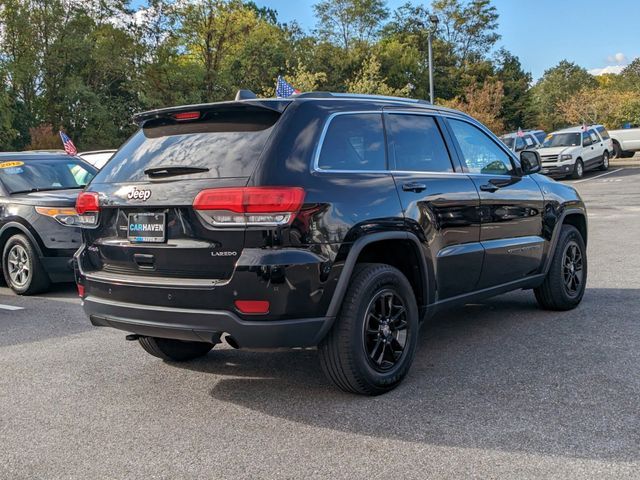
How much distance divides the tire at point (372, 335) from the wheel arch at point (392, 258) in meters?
0.12

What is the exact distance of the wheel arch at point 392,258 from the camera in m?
3.92

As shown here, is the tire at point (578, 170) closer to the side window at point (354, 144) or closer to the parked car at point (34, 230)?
the parked car at point (34, 230)

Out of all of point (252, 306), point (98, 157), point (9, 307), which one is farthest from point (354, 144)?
point (98, 157)

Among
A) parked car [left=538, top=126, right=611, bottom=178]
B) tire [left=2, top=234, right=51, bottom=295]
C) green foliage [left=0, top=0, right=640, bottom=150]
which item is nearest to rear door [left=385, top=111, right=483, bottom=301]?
tire [left=2, top=234, right=51, bottom=295]

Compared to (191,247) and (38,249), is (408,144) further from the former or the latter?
(38,249)

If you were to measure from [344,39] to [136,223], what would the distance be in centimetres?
6393

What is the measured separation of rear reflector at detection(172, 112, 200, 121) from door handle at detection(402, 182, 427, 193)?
138 cm

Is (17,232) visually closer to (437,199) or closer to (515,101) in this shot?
(437,199)

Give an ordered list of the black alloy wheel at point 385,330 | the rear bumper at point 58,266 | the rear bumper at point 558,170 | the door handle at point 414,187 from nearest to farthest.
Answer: the black alloy wheel at point 385,330 → the door handle at point 414,187 → the rear bumper at point 58,266 → the rear bumper at point 558,170

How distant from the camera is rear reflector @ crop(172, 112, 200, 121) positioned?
13.8ft

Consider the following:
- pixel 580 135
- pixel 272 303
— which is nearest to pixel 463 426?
pixel 272 303

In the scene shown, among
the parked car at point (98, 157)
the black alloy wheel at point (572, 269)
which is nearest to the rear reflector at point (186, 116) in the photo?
the black alloy wheel at point (572, 269)

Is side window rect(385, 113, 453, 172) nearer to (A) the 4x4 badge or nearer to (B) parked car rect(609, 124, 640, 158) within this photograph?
(A) the 4x4 badge

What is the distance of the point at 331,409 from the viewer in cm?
404
